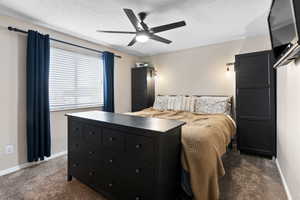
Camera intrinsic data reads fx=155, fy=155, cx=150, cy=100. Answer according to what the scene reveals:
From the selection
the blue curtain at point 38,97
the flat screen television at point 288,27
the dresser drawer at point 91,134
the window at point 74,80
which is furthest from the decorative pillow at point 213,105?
the blue curtain at point 38,97

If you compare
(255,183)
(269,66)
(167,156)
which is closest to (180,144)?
(167,156)

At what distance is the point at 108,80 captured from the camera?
3756mm

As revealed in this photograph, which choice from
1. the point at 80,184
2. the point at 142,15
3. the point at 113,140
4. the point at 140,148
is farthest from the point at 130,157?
the point at 142,15

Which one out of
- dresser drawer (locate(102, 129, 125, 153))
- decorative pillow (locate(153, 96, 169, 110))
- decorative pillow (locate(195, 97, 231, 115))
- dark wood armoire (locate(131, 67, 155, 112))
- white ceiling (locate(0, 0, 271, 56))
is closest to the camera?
dresser drawer (locate(102, 129, 125, 153))

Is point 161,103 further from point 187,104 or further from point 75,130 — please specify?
point 75,130

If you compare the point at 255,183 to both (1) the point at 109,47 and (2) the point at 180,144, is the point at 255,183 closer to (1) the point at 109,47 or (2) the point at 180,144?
(2) the point at 180,144

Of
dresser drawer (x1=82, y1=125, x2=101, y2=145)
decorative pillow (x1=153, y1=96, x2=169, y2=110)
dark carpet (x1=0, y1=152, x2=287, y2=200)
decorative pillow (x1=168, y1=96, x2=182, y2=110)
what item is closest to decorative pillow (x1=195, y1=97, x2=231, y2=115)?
decorative pillow (x1=168, y1=96, x2=182, y2=110)

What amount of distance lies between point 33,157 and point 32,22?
219cm

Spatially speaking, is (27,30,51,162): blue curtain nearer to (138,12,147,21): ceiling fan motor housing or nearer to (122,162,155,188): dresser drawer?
(138,12,147,21): ceiling fan motor housing

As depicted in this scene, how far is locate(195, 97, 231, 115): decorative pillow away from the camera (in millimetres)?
3235

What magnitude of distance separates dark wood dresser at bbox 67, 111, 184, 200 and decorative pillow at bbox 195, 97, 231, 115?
2.02 meters

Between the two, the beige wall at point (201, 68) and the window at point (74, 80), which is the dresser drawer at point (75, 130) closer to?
the window at point (74, 80)

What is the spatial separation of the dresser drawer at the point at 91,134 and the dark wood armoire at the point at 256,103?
2590 millimetres

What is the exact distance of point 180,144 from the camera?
158cm
